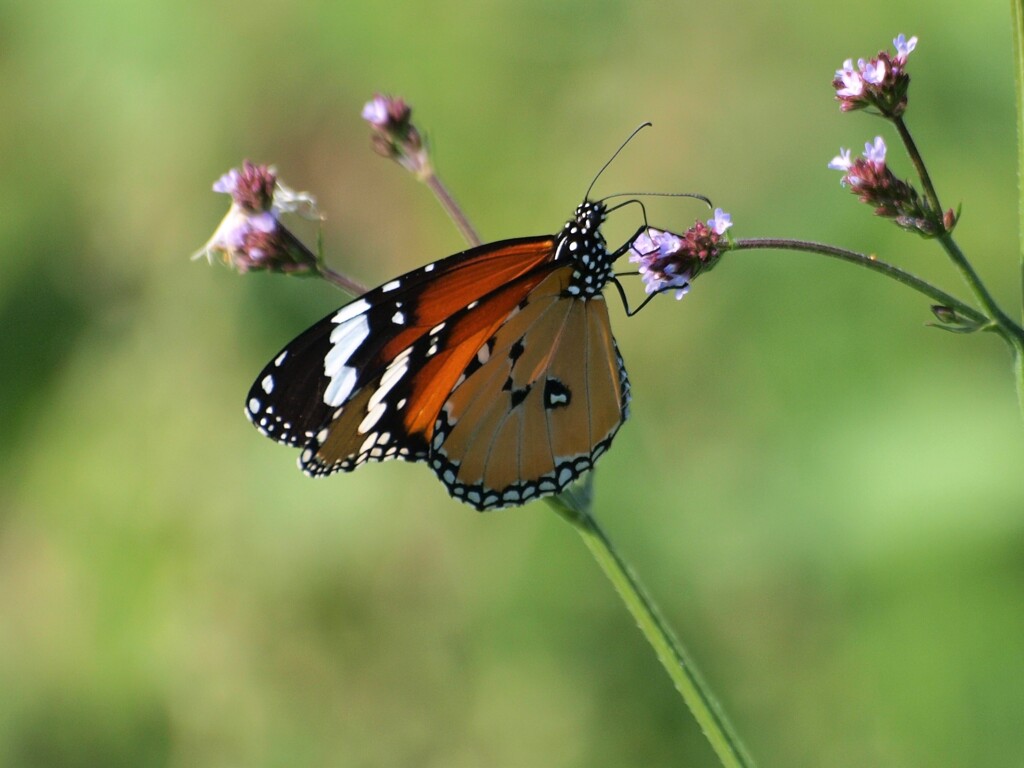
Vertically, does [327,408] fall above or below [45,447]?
below

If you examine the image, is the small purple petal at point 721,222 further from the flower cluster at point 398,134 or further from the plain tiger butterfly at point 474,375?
the flower cluster at point 398,134

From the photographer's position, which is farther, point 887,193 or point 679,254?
point 679,254

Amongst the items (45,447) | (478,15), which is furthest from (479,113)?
(45,447)

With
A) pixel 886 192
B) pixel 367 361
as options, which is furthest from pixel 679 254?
pixel 367 361

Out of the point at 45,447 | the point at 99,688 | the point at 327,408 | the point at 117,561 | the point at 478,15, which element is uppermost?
the point at 478,15

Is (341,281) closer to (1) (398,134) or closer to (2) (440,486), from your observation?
(1) (398,134)

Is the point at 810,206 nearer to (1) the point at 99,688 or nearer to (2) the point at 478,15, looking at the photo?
(2) the point at 478,15

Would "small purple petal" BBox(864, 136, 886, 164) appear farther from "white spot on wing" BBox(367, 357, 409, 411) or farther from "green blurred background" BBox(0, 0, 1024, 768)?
"green blurred background" BBox(0, 0, 1024, 768)
